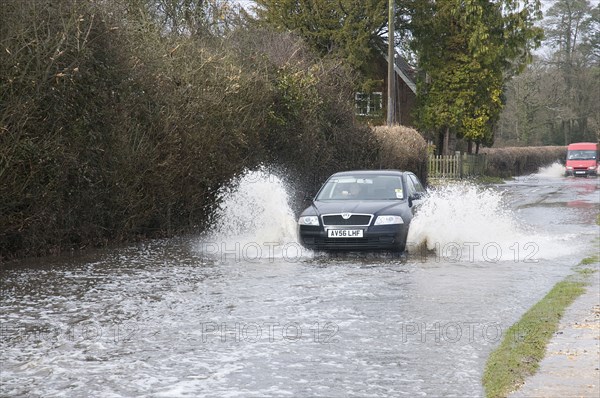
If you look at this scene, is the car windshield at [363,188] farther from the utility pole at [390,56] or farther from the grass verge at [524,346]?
the utility pole at [390,56]

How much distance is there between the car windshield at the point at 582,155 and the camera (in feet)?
216

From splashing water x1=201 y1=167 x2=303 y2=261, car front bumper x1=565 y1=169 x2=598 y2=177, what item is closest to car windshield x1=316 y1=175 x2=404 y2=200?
splashing water x1=201 y1=167 x2=303 y2=261

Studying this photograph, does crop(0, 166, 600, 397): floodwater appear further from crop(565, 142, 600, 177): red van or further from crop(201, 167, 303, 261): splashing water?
crop(565, 142, 600, 177): red van

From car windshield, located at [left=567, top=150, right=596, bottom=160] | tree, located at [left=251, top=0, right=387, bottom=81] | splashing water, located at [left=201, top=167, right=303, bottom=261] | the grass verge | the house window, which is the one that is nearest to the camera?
the grass verge

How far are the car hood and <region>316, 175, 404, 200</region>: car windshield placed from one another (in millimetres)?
450

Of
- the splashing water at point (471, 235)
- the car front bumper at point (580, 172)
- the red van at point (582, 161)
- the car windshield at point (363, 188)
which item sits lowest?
the splashing water at point (471, 235)

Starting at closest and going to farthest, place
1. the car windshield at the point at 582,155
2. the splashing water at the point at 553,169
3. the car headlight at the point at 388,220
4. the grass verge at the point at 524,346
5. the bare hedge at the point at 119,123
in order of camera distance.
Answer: the grass verge at the point at 524,346 < the bare hedge at the point at 119,123 < the car headlight at the point at 388,220 < the car windshield at the point at 582,155 < the splashing water at the point at 553,169

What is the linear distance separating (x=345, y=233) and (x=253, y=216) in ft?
18.1

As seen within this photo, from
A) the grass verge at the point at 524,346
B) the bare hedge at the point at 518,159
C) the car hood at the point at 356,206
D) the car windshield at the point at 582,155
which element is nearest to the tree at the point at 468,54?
the bare hedge at the point at 518,159

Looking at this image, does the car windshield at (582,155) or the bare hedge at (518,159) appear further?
the car windshield at (582,155)

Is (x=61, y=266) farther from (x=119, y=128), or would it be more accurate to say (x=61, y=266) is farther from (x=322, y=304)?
(x=322, y=304)

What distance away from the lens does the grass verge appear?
635 centimetres

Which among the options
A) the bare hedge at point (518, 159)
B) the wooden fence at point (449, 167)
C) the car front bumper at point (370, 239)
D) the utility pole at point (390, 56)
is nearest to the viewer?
the car front bumper at point (370, 239)

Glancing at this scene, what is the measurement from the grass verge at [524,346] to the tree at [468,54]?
44372 mm
